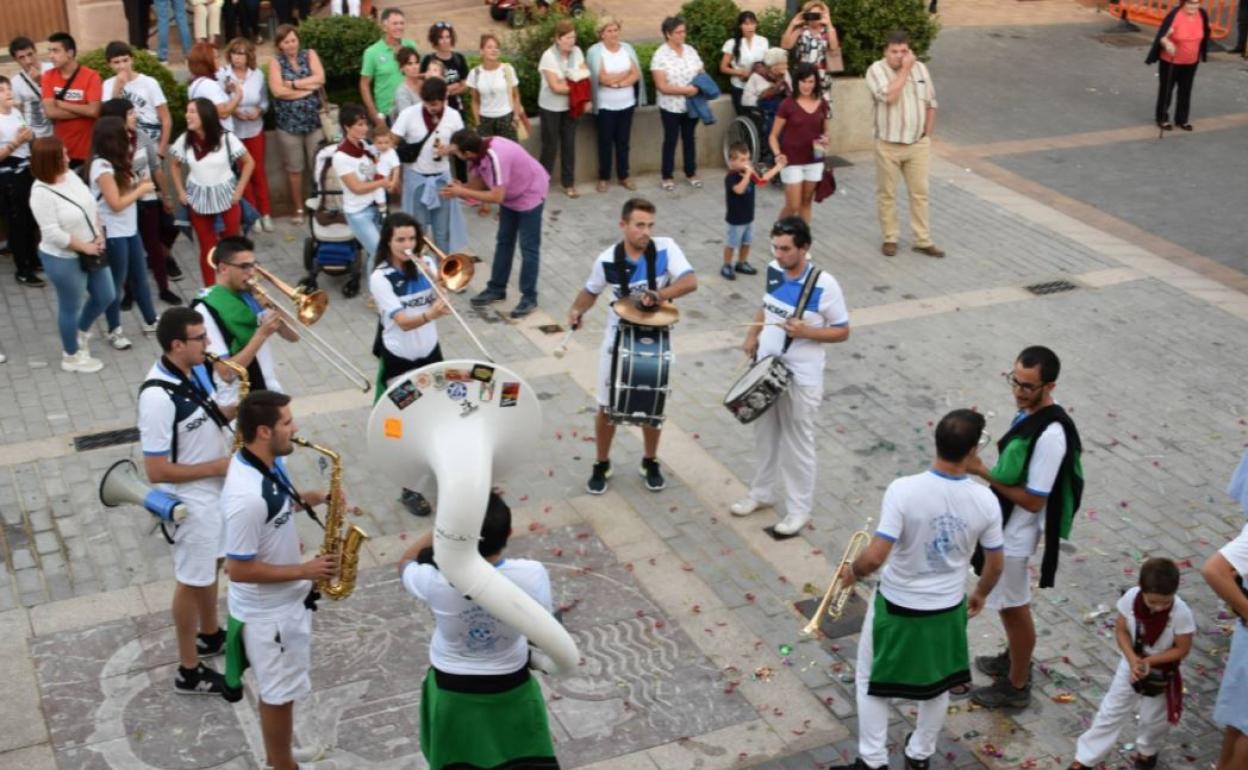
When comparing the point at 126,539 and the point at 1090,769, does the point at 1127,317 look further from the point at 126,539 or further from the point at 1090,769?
the point at 126,539

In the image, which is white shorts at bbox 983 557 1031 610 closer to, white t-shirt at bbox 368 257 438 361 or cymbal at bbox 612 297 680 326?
cymbal at bbox 612 297 680 326

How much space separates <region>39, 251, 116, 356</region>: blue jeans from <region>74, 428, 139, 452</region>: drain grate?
1.18 m

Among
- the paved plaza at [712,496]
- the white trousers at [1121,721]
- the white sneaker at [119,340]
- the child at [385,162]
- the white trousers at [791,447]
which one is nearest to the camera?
the white trousers at [1121,721]

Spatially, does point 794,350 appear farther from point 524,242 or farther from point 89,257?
point 89,257

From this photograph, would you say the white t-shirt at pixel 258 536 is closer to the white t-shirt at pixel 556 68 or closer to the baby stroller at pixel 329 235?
the baby stroller at pixel 329 235

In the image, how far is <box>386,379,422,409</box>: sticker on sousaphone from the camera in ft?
18.8

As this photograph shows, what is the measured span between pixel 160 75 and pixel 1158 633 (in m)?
9.94

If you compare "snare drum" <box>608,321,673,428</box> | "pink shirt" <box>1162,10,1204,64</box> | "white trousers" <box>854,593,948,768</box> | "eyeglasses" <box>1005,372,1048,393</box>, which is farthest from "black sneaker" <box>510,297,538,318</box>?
"pink shirt" <box>1162,10,1204,64</box>

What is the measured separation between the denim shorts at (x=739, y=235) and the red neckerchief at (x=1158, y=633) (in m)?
6.52

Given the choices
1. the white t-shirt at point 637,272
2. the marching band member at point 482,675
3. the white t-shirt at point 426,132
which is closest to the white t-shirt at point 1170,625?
the marching band member at point 482,675

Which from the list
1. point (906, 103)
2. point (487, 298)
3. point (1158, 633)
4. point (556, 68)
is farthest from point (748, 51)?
point (1158, 633)

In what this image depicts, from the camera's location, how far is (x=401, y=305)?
345 inches

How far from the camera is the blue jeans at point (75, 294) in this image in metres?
10.7

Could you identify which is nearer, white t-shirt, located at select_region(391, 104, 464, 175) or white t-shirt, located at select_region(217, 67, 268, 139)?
white t-shirt, located at select_region(391, 104, 464, 175)
